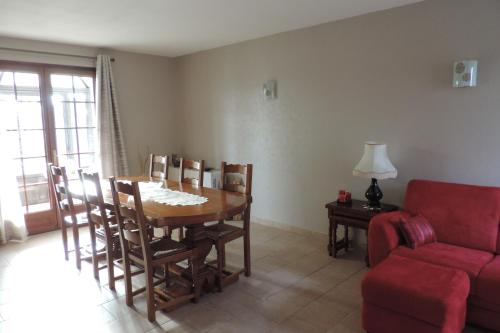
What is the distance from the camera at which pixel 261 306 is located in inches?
104

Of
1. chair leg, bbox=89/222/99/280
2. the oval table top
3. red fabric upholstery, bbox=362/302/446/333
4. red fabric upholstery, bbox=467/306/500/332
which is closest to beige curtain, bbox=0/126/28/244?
chair leg, bbox=89/222/99/280

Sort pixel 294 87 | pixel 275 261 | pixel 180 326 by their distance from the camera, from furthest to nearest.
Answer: pixel 294 87 < pixel 275 261 < pixel 180 326

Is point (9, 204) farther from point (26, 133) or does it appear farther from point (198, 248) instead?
point (198, 248)

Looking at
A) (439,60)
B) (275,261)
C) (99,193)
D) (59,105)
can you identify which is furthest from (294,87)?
(59,105)

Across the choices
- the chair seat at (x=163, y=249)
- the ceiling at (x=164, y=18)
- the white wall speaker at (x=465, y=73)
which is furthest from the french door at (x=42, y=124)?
the white wall speaker at (x=465, y=73)

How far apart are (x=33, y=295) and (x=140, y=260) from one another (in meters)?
1.11

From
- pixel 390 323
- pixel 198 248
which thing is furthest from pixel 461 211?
pixel 198 248

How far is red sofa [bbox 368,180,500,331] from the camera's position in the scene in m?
2.36

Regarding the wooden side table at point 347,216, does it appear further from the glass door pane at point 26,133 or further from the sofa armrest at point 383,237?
the glass door pane at point 26,133

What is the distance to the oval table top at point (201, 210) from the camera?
2.40 meters

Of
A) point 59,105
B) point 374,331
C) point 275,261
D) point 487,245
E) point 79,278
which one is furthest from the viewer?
point 59,105

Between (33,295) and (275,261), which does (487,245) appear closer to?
(275,261)

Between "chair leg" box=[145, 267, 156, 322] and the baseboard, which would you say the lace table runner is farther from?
the baseboard

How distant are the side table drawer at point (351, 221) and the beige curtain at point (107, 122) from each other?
122 inches
